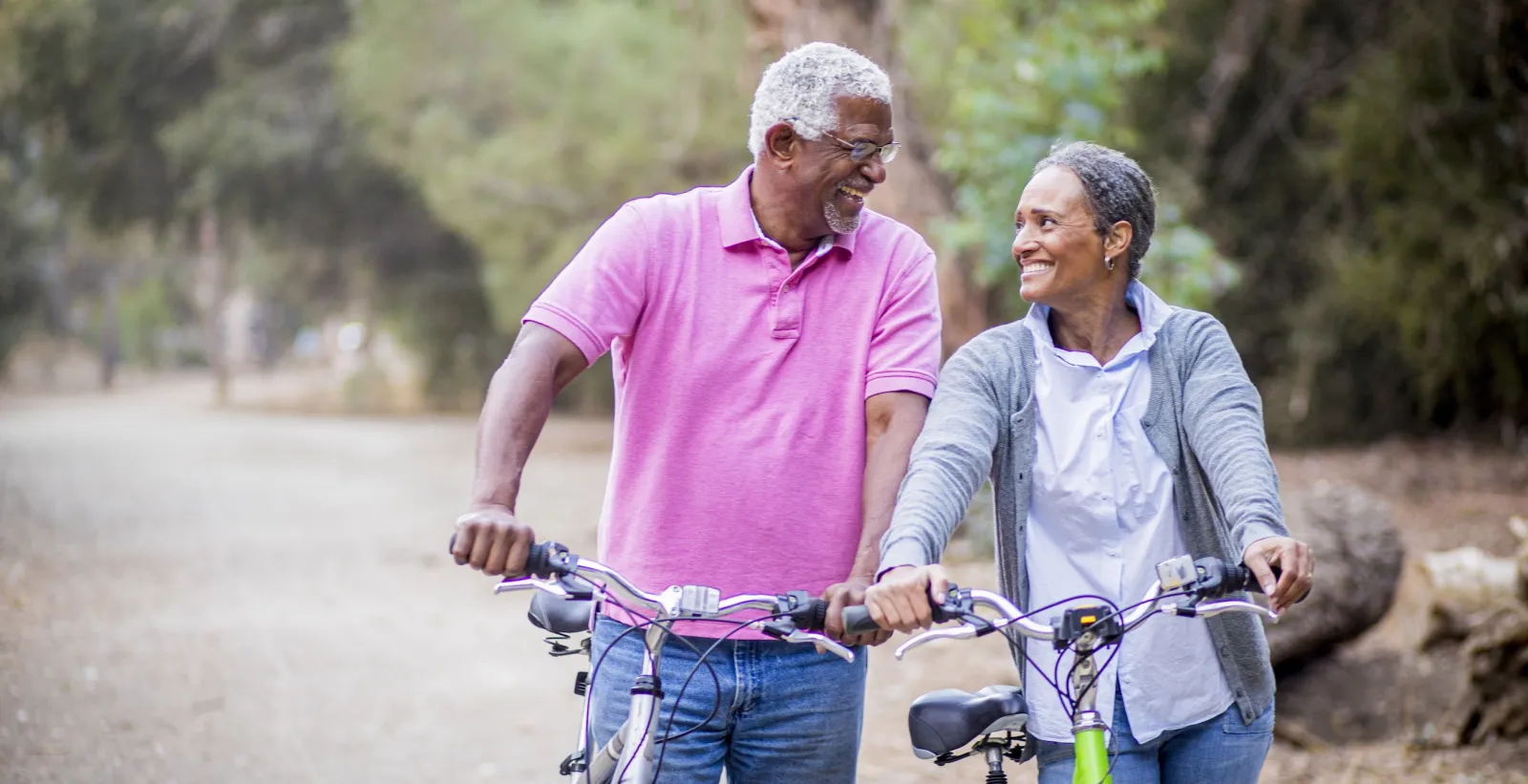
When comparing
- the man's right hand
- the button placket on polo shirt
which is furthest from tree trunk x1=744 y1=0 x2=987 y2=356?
the man's right hand

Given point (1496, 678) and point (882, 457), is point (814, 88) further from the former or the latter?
point (1496, 678)

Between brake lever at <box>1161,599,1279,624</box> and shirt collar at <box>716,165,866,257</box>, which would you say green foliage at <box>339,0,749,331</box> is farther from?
brake lever at <box>1161,599,1279,624</box>

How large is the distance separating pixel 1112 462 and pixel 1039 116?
25.3 ft

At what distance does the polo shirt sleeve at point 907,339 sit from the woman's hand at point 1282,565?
0.73 metres

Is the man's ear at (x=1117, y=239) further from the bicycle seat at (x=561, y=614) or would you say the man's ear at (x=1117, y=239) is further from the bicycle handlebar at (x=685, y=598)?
the bicycle seat at (x=561, y=614)

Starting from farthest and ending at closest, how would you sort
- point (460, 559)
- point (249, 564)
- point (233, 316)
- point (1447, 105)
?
point (233, 316)
point (1447, 105)
point (249, 564)
point (460, 559)

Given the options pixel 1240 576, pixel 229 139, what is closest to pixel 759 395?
pixel 1240 576

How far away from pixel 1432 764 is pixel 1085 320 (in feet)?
13.3

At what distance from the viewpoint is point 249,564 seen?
38.5ft

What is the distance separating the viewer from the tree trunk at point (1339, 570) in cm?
718

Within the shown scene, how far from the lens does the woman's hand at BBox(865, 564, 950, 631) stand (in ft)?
8.06

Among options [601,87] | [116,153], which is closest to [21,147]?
[116,153]

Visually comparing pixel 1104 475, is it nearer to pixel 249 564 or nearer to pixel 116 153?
pixel 249 564

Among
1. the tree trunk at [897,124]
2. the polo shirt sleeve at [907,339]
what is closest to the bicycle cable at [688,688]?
the polo shirt sleeve at [907,339]
